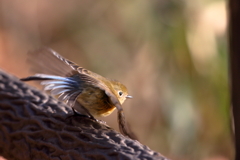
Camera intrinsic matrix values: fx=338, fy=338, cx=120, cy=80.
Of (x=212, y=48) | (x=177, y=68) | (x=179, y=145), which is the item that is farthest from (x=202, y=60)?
(x=179, y=145)

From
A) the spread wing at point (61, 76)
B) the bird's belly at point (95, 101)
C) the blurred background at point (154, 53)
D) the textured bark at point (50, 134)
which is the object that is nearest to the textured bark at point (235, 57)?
the textured bark at point (50, 134)

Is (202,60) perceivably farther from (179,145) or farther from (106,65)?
(106,65)

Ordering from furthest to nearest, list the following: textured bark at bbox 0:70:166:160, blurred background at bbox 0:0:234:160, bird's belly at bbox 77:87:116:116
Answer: blurred background at bbox 0:0:234:160 < bird's belly at bbox 77:87:116:116 < textured bark at bbox 0:70:166:160

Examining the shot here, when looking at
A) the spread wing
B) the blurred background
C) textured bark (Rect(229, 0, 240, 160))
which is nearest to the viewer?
textured bark (Rect(229, 0, 240, 160))

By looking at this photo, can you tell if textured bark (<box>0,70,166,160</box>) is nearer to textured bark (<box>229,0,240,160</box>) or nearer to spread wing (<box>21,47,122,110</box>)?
spread wing (<box>21,47,122,110</box>)

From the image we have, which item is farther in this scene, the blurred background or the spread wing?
the blurred background

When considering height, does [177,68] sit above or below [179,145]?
above

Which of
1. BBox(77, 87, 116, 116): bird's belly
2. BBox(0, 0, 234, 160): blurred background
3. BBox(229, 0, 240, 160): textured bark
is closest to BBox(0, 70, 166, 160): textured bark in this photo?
BBox(77, 87, 116, 116): bird's belly
